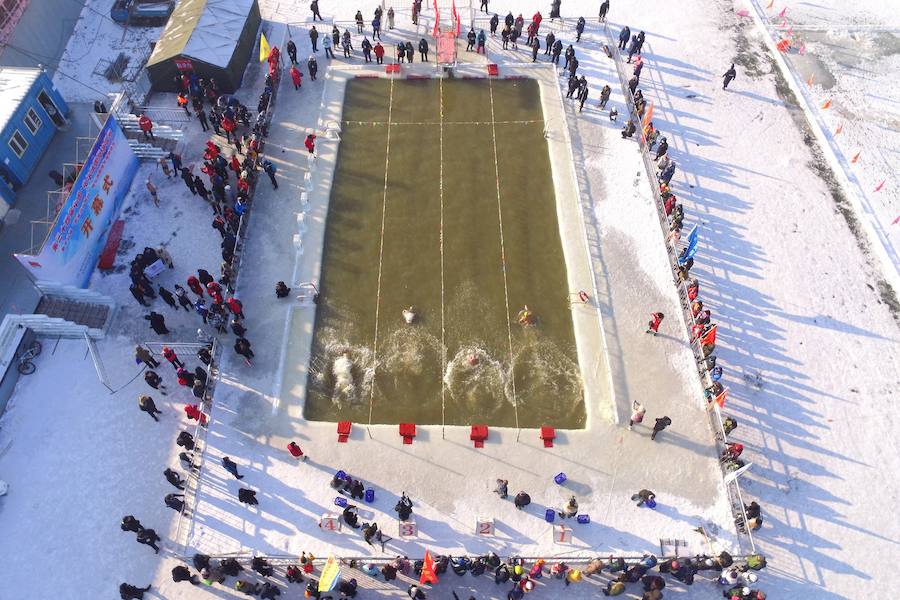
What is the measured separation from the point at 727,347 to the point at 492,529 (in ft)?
38.0

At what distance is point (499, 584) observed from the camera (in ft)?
55.7

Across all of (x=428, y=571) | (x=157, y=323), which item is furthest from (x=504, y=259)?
(x=157, y=323)

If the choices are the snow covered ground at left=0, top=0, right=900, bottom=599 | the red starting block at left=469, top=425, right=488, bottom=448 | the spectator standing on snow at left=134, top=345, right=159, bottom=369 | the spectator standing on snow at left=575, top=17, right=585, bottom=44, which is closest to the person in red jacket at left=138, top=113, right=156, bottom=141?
the snow covered ground at left=0, top=0, right=900, bottom=599

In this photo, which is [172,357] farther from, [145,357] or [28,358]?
[28,358]

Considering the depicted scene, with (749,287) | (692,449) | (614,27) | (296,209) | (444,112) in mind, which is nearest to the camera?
(692,449)

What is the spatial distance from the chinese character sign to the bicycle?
2.60 metres

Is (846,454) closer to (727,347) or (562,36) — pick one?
(727,347)

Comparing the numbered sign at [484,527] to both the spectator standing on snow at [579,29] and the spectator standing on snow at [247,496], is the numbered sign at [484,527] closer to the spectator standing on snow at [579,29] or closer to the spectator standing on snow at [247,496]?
the spectator standing on snow at [247,496]

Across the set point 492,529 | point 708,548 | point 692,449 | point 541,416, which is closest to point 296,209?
point 541,416

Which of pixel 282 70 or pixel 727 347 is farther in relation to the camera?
pixel 282 70

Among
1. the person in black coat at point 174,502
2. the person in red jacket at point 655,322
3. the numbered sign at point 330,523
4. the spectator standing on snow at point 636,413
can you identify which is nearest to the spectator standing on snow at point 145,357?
the person in black coat at point 174,502

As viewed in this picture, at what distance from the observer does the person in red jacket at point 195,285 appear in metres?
20.7

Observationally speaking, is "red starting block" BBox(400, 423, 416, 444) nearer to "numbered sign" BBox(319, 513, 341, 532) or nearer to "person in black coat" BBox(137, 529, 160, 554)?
"numbered sign" BBox(319, 513, 341, 532)

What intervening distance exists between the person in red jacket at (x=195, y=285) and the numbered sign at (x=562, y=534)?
1529 cm
